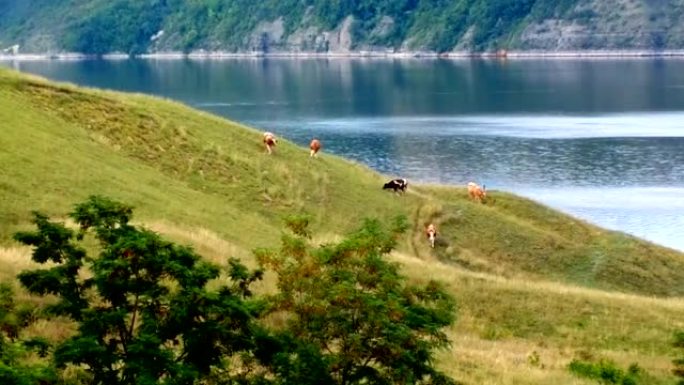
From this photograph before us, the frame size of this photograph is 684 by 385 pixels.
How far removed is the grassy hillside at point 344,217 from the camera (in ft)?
89.7

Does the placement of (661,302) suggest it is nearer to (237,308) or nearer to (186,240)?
(186,240)

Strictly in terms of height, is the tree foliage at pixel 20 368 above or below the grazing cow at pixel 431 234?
above

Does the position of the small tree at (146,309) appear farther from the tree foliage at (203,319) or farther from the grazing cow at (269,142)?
the grazing cow at (269,142)

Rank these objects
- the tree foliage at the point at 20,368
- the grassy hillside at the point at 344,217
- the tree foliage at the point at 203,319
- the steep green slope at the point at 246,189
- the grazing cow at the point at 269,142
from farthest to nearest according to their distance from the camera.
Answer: the grazing cow at the point at 269,142
the steep green slope at the point at 246,189
the grassy hillside at the point at 344,217
the tree foliage at the point at 203,319
the tree foliage at the point at 20,368

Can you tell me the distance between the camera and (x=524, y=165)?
87.4 meters

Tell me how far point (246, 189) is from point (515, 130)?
3022 inches

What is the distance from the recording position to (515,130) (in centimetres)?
11444

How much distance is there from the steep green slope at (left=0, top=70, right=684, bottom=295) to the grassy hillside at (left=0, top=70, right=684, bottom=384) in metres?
0.09

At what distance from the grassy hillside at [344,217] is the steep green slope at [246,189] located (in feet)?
0.29

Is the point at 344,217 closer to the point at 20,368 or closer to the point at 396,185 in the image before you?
the point at 396,185

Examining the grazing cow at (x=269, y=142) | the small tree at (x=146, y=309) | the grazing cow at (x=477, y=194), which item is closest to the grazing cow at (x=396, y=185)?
the grazing cow at (x=477, y=194)

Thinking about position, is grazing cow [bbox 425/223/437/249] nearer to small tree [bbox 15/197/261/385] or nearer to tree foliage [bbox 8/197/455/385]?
tree foliage [bbox 8/197/455/385]

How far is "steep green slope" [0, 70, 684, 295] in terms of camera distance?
3544 cm

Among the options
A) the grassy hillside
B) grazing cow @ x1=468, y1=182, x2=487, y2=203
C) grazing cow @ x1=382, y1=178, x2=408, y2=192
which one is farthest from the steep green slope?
grazing cow @ x1=468, y1=182, x2=487, y2=203
